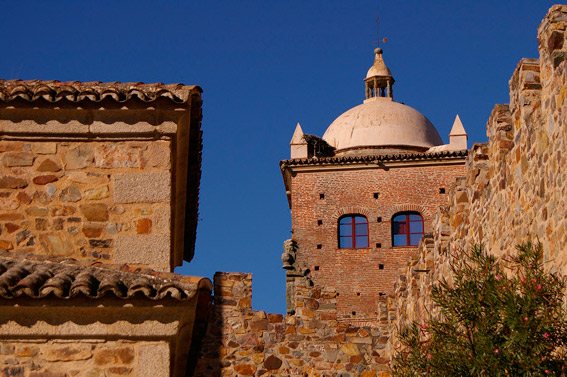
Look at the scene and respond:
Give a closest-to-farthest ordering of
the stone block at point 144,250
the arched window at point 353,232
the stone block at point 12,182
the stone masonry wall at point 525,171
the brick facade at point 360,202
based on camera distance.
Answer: the stone masonry wall at point 525,171
the stone block at point 144,250
the stone block at point 12,182
the brick facade at point 360,202
the arched window at point 353,232

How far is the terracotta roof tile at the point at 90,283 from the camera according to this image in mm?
7934

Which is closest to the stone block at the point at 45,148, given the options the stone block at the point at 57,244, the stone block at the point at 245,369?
the stone block at the point at 57,244

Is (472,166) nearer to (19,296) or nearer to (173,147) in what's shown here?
(173,147)

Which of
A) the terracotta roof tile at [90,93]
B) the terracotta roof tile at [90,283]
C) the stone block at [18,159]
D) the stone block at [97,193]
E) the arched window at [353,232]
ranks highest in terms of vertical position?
the arched window at [353,232]

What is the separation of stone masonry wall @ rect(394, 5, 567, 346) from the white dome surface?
25766 mm

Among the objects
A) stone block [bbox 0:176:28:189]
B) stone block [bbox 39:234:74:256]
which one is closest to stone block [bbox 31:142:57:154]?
stone block [bbox 0:176:28:189]

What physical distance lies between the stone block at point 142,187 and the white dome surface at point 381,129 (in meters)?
28.3

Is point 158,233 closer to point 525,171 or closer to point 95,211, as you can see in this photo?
point 95,211

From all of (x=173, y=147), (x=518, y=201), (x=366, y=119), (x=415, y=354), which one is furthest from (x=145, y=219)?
(x=366, y=119)

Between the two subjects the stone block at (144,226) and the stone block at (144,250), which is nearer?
the stone block at (144,250)

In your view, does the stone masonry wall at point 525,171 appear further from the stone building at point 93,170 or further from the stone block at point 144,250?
the stone block at point 144,250

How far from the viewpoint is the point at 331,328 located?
1466 cm

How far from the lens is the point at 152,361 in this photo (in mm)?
8055

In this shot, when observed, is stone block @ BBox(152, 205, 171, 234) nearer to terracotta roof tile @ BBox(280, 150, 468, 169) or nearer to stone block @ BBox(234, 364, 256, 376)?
stone block @ BBox(234, 364, 256, 376)
